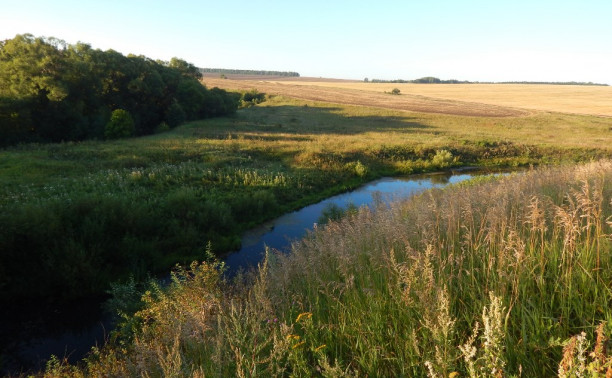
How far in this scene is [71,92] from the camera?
100 ft

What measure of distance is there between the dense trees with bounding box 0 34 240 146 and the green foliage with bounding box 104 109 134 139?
0.76m

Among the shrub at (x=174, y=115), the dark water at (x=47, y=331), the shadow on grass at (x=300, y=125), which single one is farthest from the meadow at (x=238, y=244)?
the shrub at (x=174, y=115)

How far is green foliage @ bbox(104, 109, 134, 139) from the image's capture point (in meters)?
31.7

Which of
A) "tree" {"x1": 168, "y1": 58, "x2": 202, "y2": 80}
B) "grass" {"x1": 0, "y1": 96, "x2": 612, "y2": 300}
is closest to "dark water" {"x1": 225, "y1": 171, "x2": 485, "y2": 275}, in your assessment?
"grass" {"x1": 0, "y1": 96, "x2": 612, "y2": 300}

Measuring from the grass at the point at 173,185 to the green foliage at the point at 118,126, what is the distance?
4.14 metres

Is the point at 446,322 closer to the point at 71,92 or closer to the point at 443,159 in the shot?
the point at 443,159

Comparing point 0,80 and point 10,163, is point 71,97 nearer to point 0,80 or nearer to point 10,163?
point 0,80

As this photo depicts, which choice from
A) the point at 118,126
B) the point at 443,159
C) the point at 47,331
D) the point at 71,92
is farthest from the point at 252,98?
the point at 47,331

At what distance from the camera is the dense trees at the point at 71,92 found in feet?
87.9

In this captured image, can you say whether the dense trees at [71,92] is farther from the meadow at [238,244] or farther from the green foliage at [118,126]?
the meadow at [238,244]

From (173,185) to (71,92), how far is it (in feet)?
70.9

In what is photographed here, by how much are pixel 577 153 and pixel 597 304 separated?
32.5m

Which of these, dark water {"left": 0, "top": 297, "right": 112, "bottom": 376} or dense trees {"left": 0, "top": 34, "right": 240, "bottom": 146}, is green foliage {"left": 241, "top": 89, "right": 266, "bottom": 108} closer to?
dense trees {"left": 0, "top": 34, "right": 240, "bottom": 146}

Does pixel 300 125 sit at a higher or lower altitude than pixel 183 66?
lower
